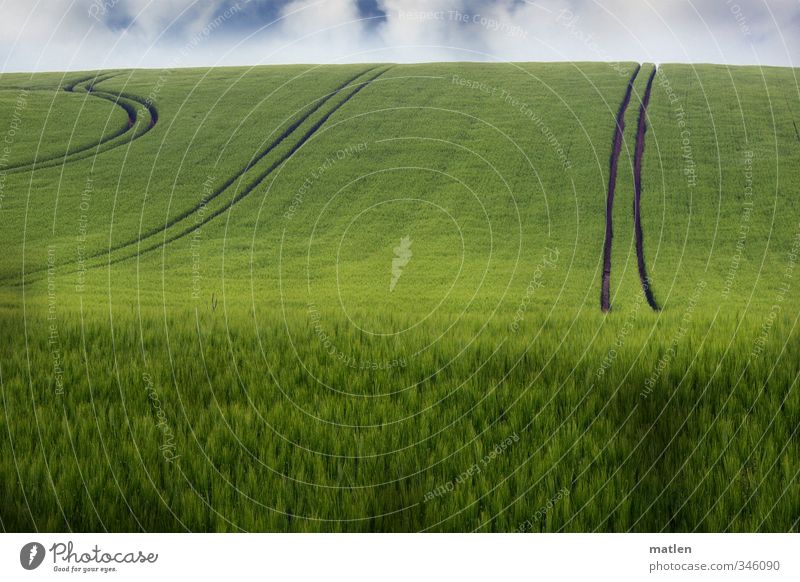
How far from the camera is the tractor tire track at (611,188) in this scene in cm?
1753

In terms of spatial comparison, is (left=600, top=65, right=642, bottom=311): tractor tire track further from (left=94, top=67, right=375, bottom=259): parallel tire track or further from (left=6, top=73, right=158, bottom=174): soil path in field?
(left=6, top=73, right=158, bottom=174): soil path in field

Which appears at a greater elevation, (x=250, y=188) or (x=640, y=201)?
(x=250, y=188)

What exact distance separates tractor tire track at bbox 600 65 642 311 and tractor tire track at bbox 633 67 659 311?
2.32 ft

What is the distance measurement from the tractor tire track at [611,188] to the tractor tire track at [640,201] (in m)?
0.71

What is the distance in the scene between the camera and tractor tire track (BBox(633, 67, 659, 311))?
58.3ft

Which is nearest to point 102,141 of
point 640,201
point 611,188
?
point 611,188

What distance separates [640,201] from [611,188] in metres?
1.21

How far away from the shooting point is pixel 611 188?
2333 cm

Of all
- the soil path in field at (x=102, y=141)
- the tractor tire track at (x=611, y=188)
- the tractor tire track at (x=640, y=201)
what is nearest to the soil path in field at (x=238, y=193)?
the soil path in field at (x=102, y=141)

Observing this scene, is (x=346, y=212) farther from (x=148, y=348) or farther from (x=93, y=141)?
(x=148, y=348)

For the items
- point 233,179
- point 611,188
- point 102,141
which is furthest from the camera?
point 102,141

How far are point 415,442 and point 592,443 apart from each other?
799mm

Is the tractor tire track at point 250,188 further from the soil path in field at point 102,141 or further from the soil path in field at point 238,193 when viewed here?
the soil path in field at point 102,141

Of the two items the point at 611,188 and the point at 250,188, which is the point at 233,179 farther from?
the point at 611,188
